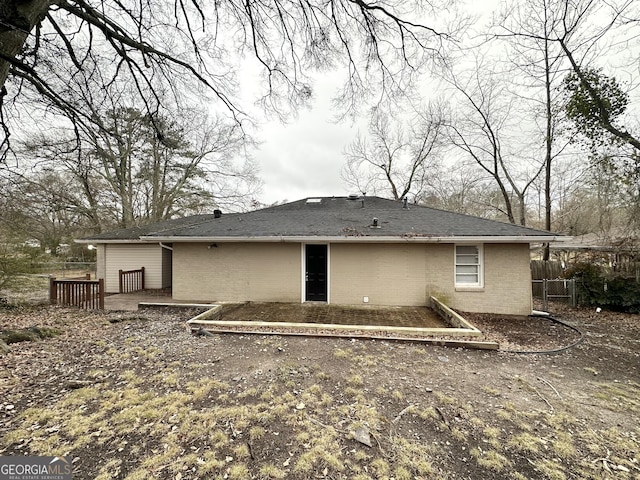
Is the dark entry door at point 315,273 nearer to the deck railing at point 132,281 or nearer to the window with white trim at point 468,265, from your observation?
the window with white trim at point 468,265

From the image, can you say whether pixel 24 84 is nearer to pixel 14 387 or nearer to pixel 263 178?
pixel 14 387

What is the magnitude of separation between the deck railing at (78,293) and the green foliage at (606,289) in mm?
16525

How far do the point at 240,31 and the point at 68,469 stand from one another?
6.95m

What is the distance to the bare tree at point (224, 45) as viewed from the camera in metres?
4.78

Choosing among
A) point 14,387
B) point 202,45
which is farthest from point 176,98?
point 14,387

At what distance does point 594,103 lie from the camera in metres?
8.66

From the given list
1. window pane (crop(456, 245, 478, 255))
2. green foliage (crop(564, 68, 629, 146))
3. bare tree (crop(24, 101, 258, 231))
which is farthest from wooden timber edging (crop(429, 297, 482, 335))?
bare tree (crop(24, 101, 258, 231))

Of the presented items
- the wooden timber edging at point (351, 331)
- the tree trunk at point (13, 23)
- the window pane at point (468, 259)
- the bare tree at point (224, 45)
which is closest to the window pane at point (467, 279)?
the window pane at point (468, 259)

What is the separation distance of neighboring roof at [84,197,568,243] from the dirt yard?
3.22 m

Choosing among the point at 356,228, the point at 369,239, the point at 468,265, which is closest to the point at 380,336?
the point at 369,239

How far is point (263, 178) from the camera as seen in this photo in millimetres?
21062

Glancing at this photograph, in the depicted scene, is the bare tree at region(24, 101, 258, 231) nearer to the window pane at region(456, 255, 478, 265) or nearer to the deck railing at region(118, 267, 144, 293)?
the deck railing at region(118, 267, 144, 293)

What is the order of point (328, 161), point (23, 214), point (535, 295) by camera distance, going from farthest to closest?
point (328, 161)
point (535, 295)
point (23, 214)

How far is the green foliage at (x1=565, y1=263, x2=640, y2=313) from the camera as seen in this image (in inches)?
335
